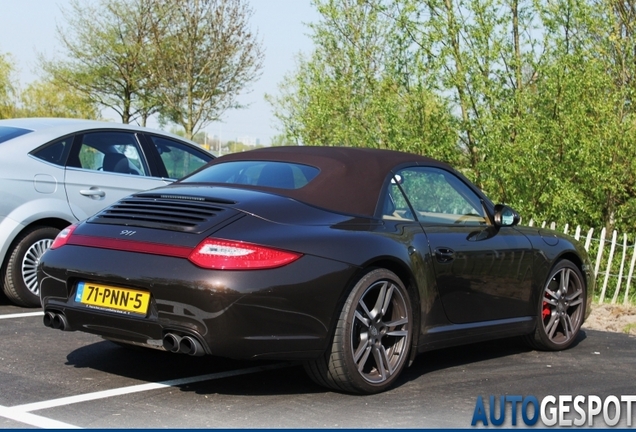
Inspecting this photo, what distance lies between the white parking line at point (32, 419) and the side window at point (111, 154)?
4460 millimetres

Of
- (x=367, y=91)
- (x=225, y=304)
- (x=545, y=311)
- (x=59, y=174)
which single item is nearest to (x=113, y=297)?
(x=225, y=304)

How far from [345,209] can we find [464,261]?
1003 millimetres

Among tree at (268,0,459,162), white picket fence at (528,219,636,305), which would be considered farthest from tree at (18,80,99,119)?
white picket fence at (528,219,636,305)

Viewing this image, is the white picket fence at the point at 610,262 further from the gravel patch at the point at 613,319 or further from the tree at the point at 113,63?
the tree at the point at 113,63

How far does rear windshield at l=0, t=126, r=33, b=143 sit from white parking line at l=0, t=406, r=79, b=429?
4.28 m

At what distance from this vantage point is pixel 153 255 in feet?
17.0

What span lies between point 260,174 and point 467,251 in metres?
1.44

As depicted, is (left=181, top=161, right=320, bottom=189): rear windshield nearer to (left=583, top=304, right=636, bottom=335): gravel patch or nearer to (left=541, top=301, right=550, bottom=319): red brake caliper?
(left=541, top=301, right=550, bottom=319): red brake caliper

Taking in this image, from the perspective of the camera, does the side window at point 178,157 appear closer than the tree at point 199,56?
Yes

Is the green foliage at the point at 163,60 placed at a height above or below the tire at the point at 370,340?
above

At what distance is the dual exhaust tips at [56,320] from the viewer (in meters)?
5.55

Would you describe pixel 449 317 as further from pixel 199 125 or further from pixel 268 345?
pixel 199 125

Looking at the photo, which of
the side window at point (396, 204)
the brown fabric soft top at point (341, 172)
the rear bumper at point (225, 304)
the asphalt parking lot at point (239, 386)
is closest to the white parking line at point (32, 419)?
the asphalt parking lot at point (239, 386)

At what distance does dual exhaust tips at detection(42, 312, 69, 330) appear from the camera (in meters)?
5.55
